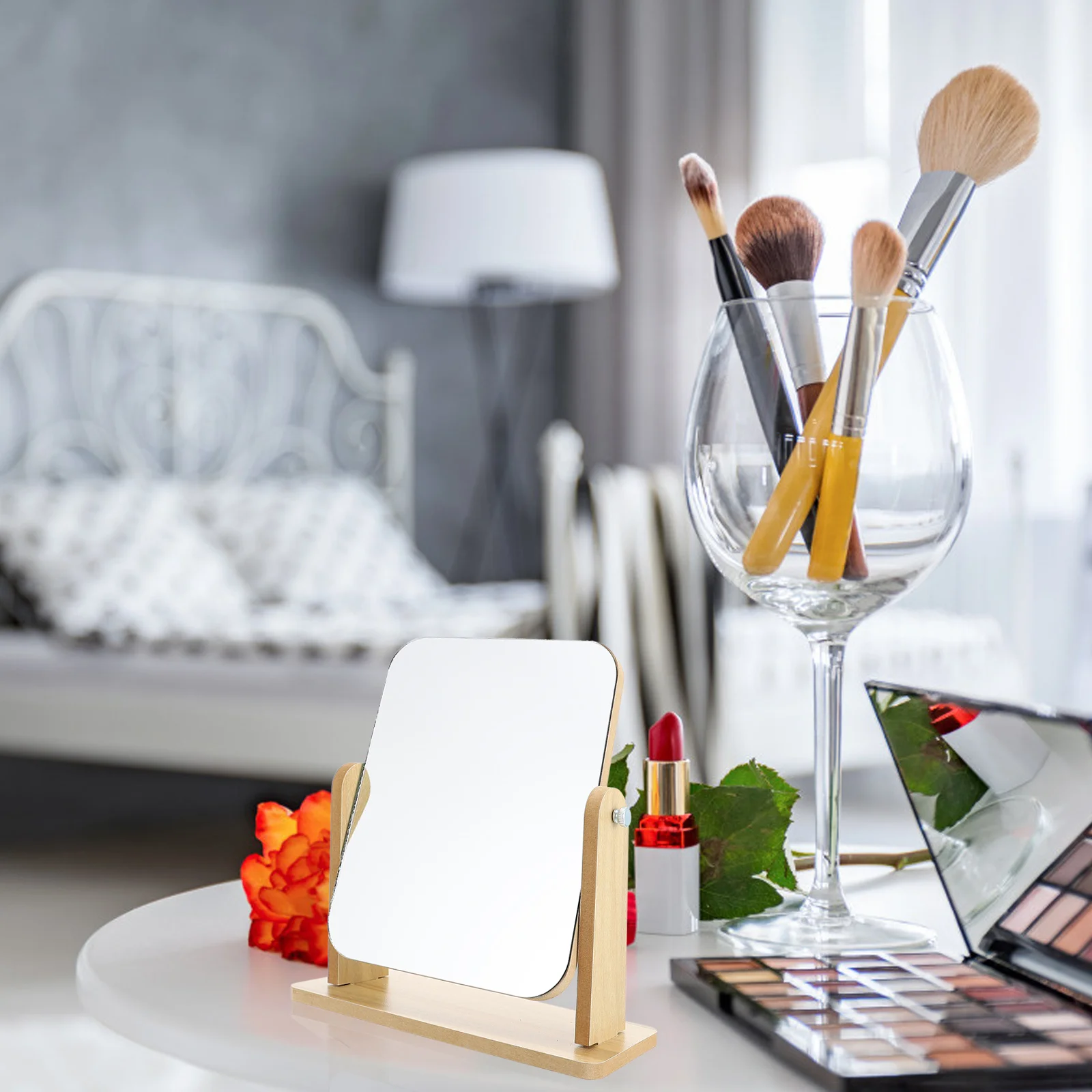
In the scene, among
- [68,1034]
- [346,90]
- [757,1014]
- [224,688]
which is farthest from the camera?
[346,90]

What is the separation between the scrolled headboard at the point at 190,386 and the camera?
3262mm

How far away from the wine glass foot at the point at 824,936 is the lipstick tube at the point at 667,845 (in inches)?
1.2

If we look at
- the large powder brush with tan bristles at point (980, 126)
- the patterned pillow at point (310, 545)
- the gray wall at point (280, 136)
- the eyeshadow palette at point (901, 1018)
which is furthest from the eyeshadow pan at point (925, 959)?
the gray wall at point (280, 136)

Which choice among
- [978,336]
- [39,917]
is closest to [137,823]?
[39,917]

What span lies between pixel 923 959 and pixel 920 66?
345 centimetres

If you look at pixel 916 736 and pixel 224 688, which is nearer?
pixel 916 736

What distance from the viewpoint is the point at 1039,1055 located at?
0.56 m

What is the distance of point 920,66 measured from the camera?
3.75 meters

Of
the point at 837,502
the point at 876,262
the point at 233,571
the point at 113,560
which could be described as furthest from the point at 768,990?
the point at 233,571

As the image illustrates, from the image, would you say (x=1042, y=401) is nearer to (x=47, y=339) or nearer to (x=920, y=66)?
(x=920, y=66)

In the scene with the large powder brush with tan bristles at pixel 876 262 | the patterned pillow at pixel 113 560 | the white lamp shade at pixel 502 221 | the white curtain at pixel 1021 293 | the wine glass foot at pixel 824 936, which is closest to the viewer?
the large powder brush with tan bristles at pixel 876 262

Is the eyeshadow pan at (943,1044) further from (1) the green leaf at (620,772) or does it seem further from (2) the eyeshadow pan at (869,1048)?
(1) the green leaf at (620,772)

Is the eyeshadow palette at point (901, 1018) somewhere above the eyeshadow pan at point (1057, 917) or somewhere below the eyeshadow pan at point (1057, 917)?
below

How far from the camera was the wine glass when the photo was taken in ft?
2.35
